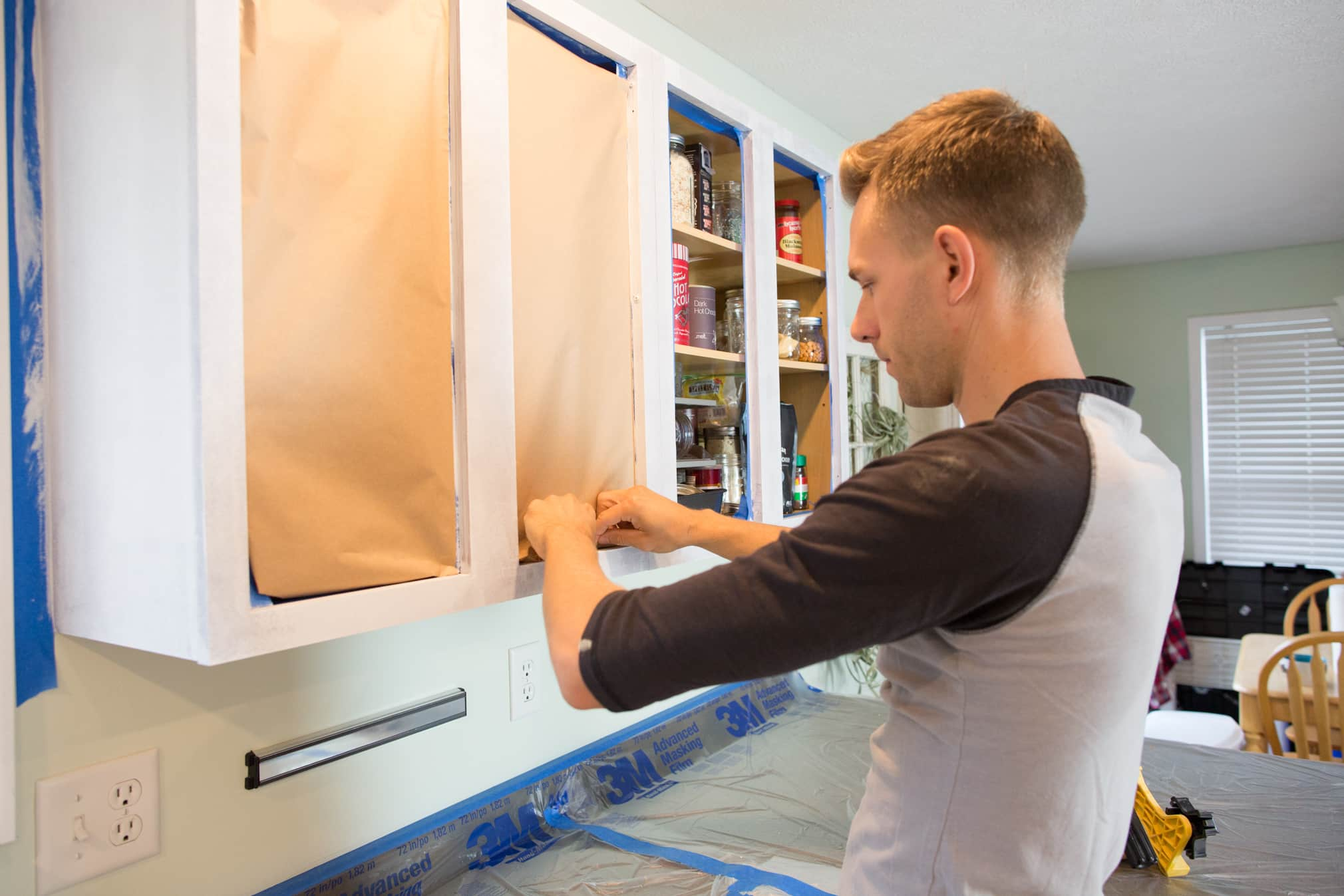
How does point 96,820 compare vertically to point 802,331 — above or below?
below

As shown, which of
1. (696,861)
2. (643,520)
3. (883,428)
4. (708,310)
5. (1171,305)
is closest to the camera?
(643,520)

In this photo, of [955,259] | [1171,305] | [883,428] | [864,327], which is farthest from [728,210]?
[1171,305]

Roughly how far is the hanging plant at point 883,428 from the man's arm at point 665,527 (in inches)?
50.5

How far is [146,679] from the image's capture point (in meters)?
0.93

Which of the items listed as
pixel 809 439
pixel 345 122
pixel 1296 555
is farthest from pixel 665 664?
pixel 1296 555

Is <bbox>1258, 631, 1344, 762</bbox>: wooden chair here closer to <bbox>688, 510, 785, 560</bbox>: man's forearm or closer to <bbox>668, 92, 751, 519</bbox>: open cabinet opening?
<bbox>668, 92, 751, 519</bbox>: open cabinet opening

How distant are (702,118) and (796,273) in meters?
0.38

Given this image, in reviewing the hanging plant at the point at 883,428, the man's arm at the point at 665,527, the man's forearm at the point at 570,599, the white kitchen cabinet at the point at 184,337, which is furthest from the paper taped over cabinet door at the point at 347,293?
the hanging plant at the point at 883,428

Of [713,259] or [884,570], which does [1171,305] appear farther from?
[884,570]

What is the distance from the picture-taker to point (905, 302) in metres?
0.85

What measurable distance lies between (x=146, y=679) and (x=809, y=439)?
1198 mm

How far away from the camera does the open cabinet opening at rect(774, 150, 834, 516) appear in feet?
5.29

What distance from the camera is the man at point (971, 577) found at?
0.64 meters

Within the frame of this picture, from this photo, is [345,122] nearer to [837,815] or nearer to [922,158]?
[922,158]
